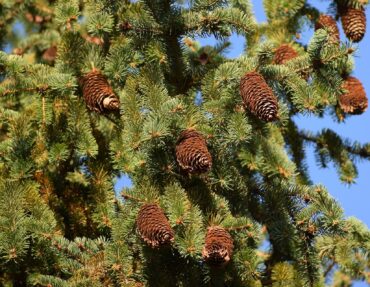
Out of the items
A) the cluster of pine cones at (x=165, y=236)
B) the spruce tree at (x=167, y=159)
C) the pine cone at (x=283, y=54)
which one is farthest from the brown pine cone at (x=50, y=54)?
the cluster of pine cones at (x=165, y=236)

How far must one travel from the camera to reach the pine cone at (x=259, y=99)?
2.97 m

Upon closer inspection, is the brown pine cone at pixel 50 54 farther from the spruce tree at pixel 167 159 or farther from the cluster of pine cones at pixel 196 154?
the cluster of pine cones at pixel 196 154

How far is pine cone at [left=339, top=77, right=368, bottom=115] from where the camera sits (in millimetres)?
4074

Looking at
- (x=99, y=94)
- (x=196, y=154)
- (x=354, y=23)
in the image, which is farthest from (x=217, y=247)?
(x=354, y=23)

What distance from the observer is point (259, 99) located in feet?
9.77

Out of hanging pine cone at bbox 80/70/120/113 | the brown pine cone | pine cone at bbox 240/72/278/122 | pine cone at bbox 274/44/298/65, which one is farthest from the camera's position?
the brown pine cone

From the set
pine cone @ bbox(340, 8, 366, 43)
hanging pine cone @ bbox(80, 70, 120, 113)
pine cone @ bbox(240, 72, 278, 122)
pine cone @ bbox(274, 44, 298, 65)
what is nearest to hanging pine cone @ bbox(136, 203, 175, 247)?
pine cone @ bbox(240, 72, 278, 122)

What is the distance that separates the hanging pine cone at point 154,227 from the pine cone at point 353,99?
5.07 feet

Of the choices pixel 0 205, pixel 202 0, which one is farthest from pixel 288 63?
pixel 0 205

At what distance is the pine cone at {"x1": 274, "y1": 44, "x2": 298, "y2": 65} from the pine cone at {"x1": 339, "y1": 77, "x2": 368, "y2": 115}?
0.30 meters

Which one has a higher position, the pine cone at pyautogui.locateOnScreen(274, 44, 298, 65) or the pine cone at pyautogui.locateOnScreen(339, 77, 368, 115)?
the pine cone at pyautogui.locateOnScreen(274, 44, 298, 65)

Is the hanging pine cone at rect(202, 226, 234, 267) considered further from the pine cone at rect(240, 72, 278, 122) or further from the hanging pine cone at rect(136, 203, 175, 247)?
the pine cone at rect(240, 72, 278, 122)

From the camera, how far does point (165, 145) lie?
3092mm

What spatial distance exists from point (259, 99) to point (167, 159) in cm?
42
